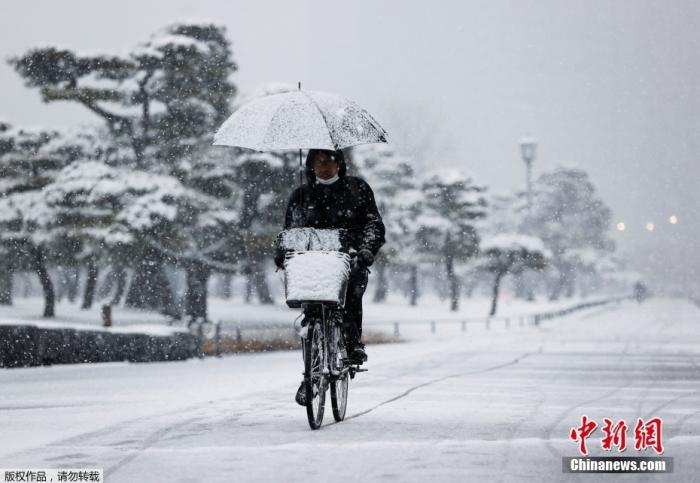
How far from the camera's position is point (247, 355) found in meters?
23.0

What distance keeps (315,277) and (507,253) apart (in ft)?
180

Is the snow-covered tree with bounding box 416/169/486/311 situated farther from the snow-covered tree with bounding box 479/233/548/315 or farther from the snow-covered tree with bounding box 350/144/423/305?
the snow-covered tree with bounding box 479/233/548/315

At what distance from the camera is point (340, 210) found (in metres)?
8.91

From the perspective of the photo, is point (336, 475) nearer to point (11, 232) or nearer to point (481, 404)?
point (481, 404)

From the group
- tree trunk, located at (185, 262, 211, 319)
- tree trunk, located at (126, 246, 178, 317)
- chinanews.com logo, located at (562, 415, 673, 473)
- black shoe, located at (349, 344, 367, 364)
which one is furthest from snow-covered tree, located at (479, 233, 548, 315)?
chinanews.com logo, located at (562, 415, 673, 473)

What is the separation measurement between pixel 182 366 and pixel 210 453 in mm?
11077

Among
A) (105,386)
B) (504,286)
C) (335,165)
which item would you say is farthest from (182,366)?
(504,286)

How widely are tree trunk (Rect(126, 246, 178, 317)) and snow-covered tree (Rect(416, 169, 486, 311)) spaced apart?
78.2 ft

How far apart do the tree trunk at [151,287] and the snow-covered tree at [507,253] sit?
2403cm

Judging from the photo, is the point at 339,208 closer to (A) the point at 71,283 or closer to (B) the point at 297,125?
(B) the point at 297,125

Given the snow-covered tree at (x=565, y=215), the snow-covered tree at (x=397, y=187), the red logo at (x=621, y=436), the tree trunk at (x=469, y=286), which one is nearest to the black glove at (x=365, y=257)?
the red logo at (x=621, y=436)

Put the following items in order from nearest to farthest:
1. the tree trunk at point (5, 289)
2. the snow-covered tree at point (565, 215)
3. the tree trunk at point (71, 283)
→ 1. the tree trunk at point (5, 289)
2. the tree trunk at point (71, 283)
3. the snow-covered tree at point (565, 215)

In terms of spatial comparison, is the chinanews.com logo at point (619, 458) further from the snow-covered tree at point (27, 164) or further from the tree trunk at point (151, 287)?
the snow-covered tree at point (27, 164)

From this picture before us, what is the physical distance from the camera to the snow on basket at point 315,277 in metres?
8.27
